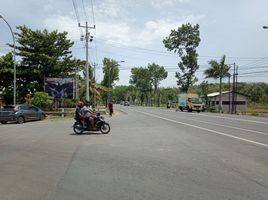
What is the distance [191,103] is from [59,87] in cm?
2489

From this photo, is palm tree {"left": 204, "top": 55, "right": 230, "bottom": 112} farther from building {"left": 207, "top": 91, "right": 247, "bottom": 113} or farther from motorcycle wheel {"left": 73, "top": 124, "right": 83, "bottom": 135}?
motorcycle wheel {"left": 73, "top": 124, "right": 83, "bottom": 135}

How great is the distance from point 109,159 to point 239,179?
415cm

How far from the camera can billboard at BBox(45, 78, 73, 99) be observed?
4775 cm

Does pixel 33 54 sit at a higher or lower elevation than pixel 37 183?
higher

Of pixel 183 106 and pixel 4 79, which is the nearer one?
pixel 4 79

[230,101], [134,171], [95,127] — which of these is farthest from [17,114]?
[230,101]

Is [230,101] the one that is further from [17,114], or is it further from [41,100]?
[17,114]

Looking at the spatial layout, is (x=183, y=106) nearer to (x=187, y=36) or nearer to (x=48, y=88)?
(x=187, y=36)

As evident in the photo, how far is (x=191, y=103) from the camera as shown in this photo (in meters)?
65.4

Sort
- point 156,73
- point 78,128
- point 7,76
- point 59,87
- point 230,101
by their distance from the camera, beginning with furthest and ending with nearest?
1. point 156,73
2. point 230,101
3. point 7,76
4. point 59,87
5. point 78,128

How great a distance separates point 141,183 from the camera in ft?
27.1

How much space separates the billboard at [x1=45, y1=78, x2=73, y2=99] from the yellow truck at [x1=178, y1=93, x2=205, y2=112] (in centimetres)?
2317

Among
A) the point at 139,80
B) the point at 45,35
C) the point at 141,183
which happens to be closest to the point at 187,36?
the point at 45,35

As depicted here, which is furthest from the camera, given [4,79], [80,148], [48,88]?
[4,79]
